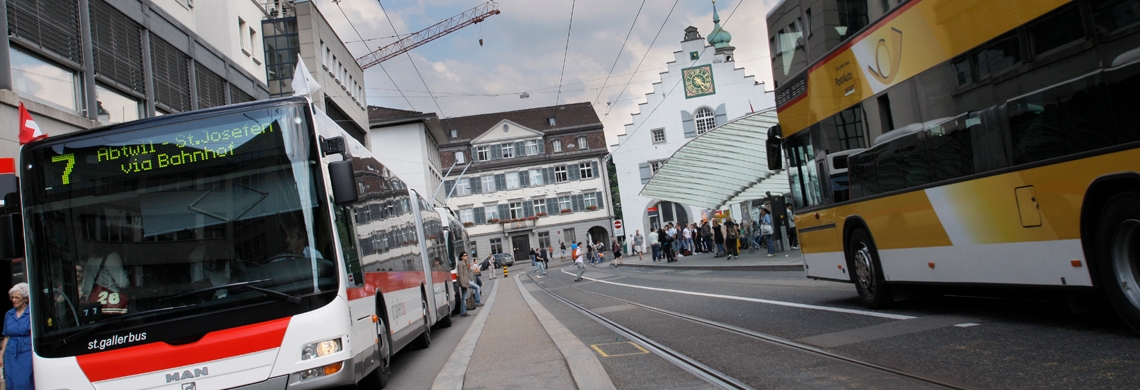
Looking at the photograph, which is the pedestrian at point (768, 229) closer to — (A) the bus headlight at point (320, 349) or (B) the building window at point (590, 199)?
(A) the bus headlight at point (320, 349)

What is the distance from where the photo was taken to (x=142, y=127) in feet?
22.7

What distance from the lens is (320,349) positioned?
6.63 metres

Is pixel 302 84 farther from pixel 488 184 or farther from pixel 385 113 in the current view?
pixel 488 184

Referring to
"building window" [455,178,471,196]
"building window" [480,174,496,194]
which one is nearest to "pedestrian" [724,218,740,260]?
"building window" [480,174,496,194]

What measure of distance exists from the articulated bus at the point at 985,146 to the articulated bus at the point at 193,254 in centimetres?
524

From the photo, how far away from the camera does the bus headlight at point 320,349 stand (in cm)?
658

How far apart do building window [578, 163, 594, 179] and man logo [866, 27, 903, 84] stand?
228 ft

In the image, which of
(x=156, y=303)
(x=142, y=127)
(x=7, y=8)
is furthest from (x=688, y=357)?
(x=7, y=8)

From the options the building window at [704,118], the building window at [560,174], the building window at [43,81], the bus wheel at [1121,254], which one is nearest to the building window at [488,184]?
the building window at [560,174]

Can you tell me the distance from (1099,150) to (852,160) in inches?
163

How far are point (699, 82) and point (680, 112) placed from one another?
2612 millimetres

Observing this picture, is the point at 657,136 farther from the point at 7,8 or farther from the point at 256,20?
the point at 7,8

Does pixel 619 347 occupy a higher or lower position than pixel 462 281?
lower

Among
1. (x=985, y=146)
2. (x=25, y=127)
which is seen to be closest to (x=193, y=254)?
(x=25, y=127)
